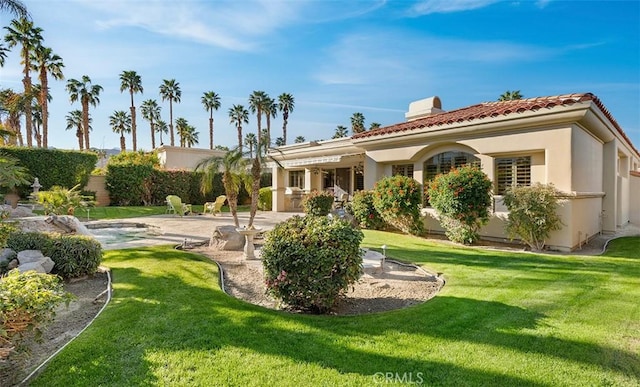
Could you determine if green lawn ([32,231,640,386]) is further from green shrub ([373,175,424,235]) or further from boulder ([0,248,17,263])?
green shrub ([373,175,424,235])

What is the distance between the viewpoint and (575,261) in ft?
38.6

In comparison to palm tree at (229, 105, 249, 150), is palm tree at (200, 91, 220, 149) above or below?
above

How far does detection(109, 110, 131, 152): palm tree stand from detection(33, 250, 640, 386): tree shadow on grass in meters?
82.7

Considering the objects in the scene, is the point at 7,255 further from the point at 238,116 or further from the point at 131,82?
the point at 238,116

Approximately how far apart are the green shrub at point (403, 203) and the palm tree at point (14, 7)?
21.3 m

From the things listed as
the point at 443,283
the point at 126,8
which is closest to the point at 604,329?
the point at 443,283

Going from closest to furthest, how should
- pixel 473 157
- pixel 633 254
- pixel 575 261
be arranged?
1. pixel 575 261
2. pixel 633 254
3. pixel 473 157

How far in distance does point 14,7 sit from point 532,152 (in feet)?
88.5

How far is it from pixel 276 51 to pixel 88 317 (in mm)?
16365

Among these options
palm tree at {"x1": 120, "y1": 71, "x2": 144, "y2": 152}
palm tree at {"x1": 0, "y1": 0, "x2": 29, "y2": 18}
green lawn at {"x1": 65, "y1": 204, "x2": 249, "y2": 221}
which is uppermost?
palm tree at {"x1": 120, "y1": 71, "x2": 144, "y2": 152}

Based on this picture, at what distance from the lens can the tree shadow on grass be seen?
191 inches

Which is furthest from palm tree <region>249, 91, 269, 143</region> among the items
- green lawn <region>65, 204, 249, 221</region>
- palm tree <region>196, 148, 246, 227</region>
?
palm tree <region>196, 148, 246, 227</region>

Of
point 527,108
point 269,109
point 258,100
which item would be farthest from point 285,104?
point 527,108

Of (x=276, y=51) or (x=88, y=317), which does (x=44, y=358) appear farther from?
(x=276, y=51)
